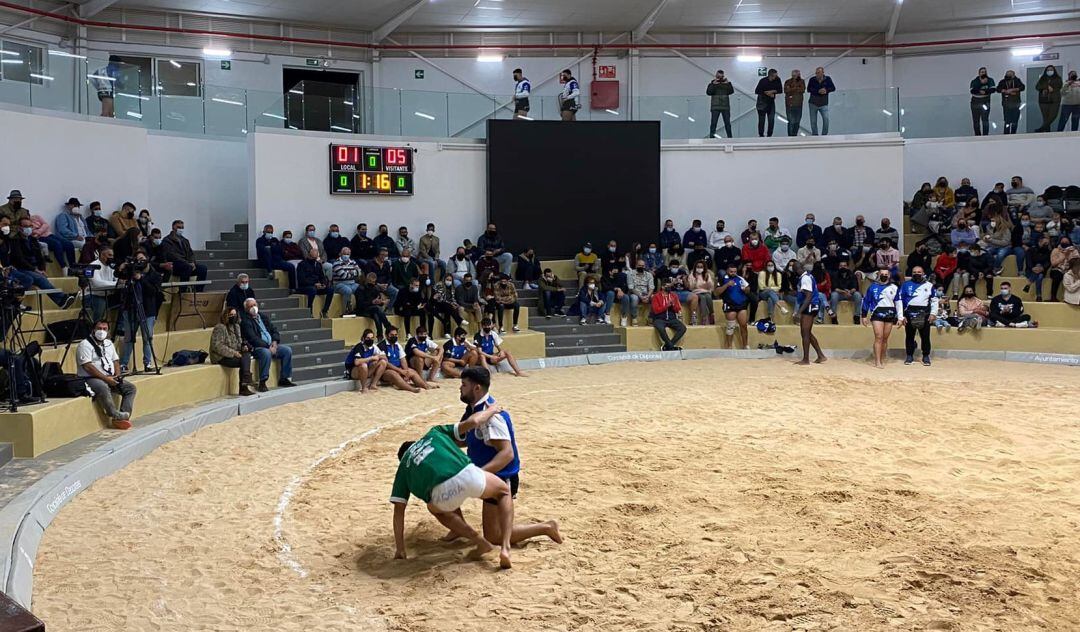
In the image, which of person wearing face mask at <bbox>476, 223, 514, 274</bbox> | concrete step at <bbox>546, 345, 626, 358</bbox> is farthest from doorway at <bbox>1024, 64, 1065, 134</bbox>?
person wearing face mask at <bbox>476, 223, 514, 274</bbox>

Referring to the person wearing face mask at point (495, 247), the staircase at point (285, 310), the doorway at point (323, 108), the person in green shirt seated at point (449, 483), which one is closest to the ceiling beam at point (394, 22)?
the doorway at point (323, 108)

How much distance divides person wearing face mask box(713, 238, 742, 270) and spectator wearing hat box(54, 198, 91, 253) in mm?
13107

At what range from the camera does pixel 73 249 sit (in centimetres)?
1762

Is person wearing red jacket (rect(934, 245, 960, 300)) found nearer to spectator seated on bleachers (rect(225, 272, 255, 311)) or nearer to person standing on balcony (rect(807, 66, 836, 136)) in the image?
person standing on balcony (rect(807, 66, 836, 136))

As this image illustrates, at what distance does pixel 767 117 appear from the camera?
24.7 metres

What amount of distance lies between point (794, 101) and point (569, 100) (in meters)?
5.73

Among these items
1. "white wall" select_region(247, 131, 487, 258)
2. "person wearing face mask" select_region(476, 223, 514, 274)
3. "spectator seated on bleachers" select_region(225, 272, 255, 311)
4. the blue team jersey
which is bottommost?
the blue team jersey

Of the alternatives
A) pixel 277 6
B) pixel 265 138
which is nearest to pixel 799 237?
pixel 265 138

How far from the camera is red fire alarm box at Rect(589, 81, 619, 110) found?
27.5 meters

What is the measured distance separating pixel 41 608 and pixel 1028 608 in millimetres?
6366

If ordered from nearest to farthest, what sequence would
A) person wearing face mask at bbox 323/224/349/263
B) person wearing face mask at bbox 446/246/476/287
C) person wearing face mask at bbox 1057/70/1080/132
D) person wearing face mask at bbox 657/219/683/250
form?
person wearing face mask at bbox 446/246/476/287 → person wearing face mask at bbox 323/224/349/263 → person wearing face mask at bbox 657/219/683/250 → person wearing face mask at bbox 1057/70/1080/132

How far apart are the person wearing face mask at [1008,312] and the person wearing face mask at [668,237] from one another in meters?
7.06

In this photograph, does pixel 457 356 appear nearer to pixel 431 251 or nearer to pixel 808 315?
pixel 431 251

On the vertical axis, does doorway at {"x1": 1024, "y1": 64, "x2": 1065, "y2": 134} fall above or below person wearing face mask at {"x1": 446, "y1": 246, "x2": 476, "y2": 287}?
above
